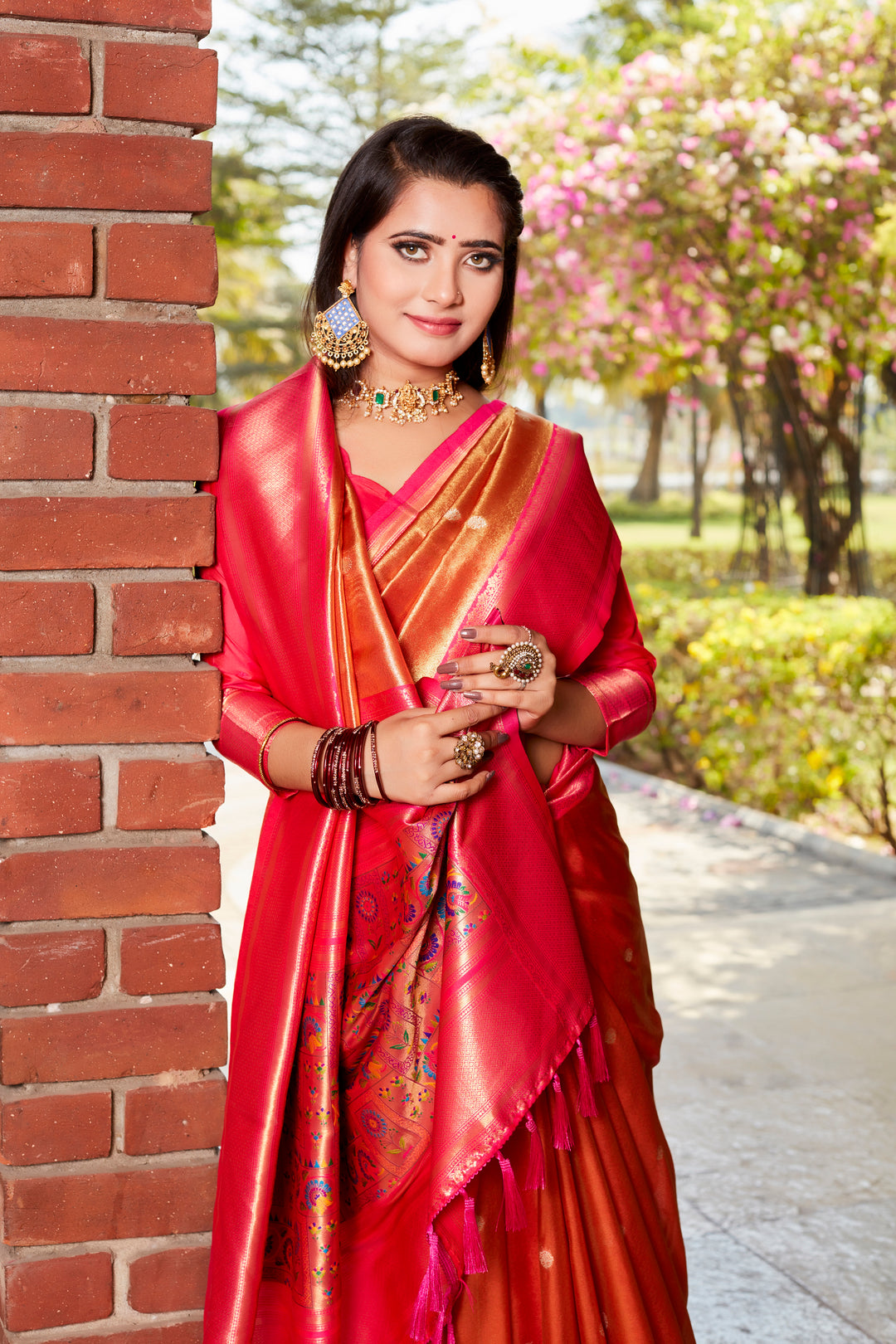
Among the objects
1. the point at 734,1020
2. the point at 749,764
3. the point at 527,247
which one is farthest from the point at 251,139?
the point at 734,1020

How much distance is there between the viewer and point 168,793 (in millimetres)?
1419

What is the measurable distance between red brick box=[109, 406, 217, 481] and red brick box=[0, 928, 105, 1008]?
19.4 inches

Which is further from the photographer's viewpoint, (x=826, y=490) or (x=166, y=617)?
(x=826, y=490)

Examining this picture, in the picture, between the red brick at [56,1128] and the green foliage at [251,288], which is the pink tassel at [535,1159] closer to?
the red brick at [56,1128]

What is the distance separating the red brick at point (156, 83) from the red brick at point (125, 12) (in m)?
0.02

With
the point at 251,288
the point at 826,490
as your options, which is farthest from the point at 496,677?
the point at 251,288

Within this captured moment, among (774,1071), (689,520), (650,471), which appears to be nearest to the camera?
(774,1071)

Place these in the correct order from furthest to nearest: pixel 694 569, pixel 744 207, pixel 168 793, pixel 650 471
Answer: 1. pixel 650 471
2. pixel 694 569
3. pixel 744 207
4. pixel 168 793

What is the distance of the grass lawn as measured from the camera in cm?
2028

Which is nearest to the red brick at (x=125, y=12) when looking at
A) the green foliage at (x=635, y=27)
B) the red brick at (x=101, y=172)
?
the red brick at (x=101, y=172)

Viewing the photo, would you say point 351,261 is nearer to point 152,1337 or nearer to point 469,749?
point 469,749

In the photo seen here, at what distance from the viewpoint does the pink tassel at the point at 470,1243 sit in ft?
4.69

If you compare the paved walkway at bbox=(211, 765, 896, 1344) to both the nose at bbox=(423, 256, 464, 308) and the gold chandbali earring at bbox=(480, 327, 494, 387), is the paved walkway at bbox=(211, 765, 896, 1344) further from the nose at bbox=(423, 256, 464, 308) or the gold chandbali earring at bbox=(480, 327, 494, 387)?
the nose at bbox=(423, 256, 464, 308)

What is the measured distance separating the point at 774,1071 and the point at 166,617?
2407 mm
